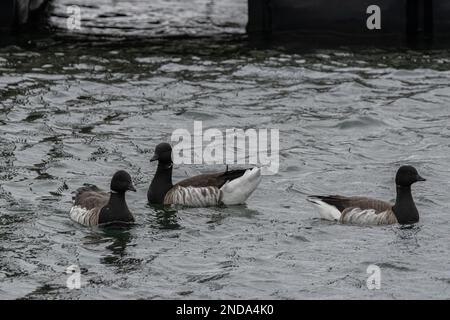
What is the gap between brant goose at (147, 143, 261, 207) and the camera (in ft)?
64.6

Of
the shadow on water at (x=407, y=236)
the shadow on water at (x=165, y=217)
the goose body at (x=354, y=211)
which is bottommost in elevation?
the shadow on water at (x=407, y=236)

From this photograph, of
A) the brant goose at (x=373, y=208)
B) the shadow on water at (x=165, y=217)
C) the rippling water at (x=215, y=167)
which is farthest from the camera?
the shadow on water at (x=165, y=217)

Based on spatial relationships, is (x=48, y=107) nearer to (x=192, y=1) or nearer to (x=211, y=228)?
(x=192, y=1)

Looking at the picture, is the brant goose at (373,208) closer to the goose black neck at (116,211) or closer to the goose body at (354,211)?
the goose body at (354,211)

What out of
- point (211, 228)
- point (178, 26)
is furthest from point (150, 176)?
point (178, 26)

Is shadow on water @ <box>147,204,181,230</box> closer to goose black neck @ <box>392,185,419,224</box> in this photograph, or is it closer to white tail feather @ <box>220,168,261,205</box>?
white tail feather @ <box>220,168,261,205</box>

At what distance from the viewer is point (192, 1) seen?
29391 millimetres

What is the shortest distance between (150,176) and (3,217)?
354 cm

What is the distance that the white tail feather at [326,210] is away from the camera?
18500mm

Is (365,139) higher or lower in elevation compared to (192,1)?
lower

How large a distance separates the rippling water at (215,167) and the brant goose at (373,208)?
16cm

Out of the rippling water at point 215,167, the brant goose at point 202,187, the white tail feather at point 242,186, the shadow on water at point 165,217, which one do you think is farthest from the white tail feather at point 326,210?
the shadow on water at point 165,217

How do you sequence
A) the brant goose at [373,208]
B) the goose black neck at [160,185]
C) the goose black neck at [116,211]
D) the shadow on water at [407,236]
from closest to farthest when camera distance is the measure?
the shadow on water at [407,236]
the goose black neck at [116,211]
the brant goose at [373,208]
the goose black neck at [160,185]

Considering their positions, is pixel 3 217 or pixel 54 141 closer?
pixel 3 217
